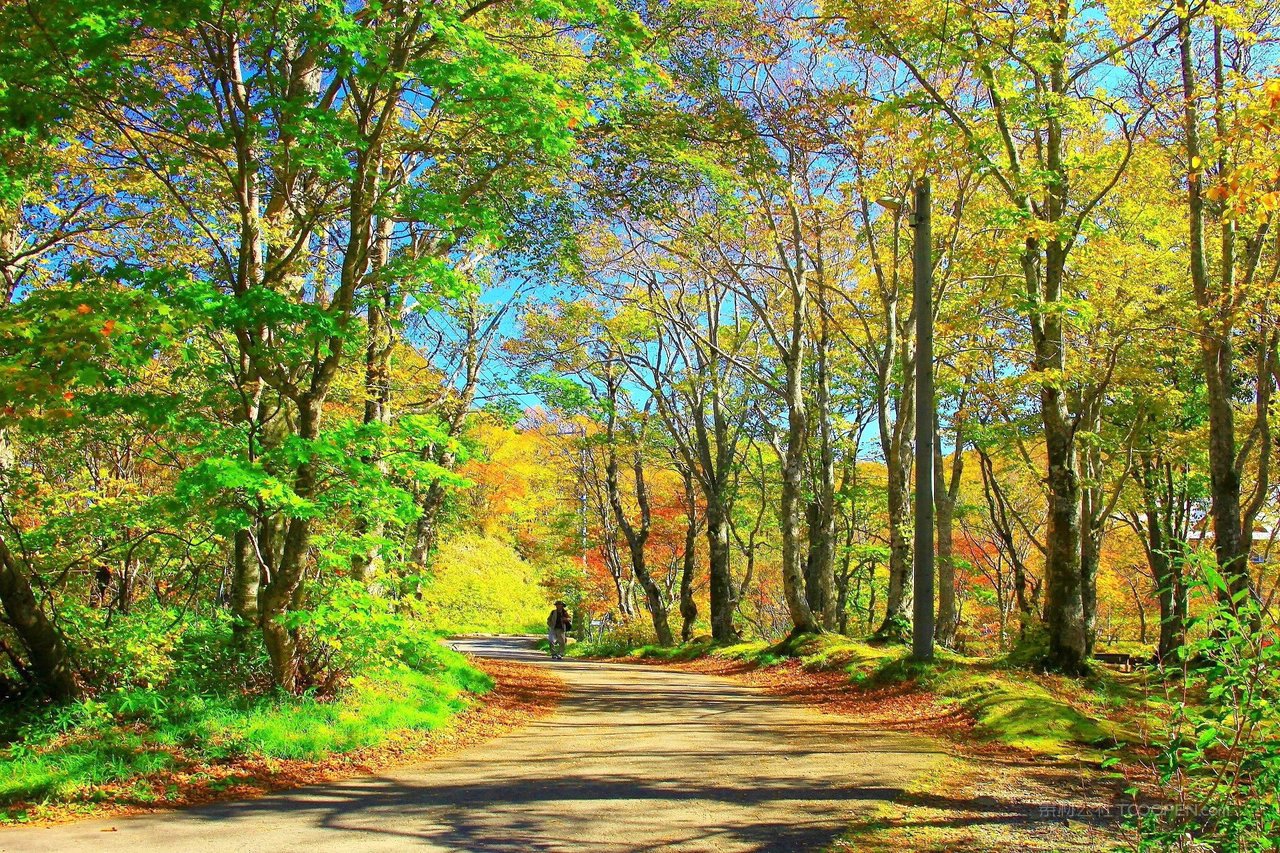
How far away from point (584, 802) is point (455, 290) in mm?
4373

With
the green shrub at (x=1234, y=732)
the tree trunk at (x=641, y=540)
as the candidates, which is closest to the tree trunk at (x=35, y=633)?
the green shrub at (x=1234, y=732)

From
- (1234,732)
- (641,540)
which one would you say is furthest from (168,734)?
(641,540)

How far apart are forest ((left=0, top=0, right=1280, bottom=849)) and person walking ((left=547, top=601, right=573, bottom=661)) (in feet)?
25.0

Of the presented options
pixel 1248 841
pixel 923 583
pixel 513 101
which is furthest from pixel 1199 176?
pixel 1248 841

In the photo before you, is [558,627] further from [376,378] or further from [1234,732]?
[1234,732]

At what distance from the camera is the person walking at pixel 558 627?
23453mm

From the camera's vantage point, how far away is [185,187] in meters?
8.77

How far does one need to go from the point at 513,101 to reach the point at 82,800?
5.96 metres

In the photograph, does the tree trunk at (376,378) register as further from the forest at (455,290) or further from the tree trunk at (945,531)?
the tree trunk at (945,531)

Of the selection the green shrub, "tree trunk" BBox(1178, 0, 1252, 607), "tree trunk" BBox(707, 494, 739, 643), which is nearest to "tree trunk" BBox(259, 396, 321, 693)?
the green shrub

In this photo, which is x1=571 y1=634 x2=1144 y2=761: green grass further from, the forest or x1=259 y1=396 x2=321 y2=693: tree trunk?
x1=259 y1=396 x2=321 y2=693: tree trunk

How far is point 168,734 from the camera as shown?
21.5 ft

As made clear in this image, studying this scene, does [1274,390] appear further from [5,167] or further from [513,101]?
[5,167]

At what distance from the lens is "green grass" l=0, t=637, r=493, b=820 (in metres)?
5.70
